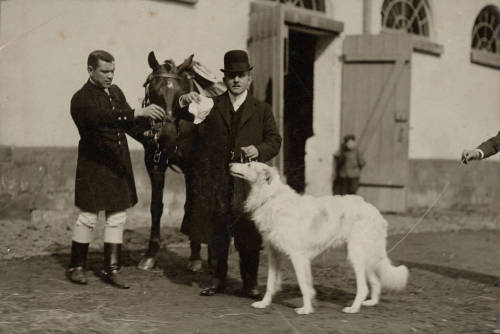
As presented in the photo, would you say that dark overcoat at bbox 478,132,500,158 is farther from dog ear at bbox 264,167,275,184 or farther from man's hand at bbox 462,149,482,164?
dog ear at bbox 264,167,275,184

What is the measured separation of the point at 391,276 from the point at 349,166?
6066 mm

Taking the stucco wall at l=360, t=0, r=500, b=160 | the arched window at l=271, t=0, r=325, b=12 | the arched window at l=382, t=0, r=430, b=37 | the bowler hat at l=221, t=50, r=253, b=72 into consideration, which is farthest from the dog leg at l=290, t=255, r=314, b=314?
the arched window at l=382, t=0, r=430, b=37

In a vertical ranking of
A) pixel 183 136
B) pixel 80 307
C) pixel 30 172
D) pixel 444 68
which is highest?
pixel 444 68

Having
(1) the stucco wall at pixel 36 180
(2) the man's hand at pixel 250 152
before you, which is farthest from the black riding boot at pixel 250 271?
(1) the stucco wall at pixel 36 180

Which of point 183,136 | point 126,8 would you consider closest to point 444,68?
point 126,8

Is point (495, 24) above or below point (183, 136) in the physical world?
above

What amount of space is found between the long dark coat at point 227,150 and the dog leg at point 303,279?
0.57 m

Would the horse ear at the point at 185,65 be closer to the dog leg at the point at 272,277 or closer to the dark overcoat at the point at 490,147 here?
the dog leg at the point at 272,277

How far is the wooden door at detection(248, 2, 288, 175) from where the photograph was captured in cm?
914

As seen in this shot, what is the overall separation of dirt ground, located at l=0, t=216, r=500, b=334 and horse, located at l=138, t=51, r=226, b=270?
0.72 metres

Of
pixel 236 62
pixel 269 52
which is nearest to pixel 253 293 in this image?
pixel 236 62

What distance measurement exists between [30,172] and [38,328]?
449cm

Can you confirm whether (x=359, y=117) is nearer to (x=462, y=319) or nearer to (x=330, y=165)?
(x=330, y=165)

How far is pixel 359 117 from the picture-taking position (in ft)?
35.8
